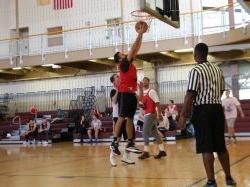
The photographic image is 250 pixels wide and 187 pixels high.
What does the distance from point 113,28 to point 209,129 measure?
1955cm

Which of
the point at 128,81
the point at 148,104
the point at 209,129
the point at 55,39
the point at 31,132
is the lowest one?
the point at 31,132

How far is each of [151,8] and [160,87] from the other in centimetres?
1599

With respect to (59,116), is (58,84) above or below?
above

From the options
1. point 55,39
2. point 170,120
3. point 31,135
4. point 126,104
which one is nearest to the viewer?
point 126,104

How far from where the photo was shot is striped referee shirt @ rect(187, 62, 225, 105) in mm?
6160

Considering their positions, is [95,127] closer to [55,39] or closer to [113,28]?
[113,28]

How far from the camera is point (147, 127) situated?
1088cm

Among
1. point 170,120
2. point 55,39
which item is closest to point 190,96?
point 170,120

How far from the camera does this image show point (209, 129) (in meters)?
6.10

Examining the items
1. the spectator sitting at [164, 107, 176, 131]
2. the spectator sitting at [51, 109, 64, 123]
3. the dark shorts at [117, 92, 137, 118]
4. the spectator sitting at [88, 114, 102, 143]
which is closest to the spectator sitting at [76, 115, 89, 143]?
the spectator sitting at [88, 114, 102, 143]

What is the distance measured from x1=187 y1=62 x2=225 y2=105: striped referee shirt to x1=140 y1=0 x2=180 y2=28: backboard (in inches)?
126

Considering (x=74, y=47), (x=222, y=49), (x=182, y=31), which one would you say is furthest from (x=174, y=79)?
(x=74, y=47)

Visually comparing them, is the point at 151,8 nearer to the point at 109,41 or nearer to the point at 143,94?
the point at 143,94

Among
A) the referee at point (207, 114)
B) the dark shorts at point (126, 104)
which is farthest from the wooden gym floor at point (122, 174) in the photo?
the dark shorts at point (126, 104)
